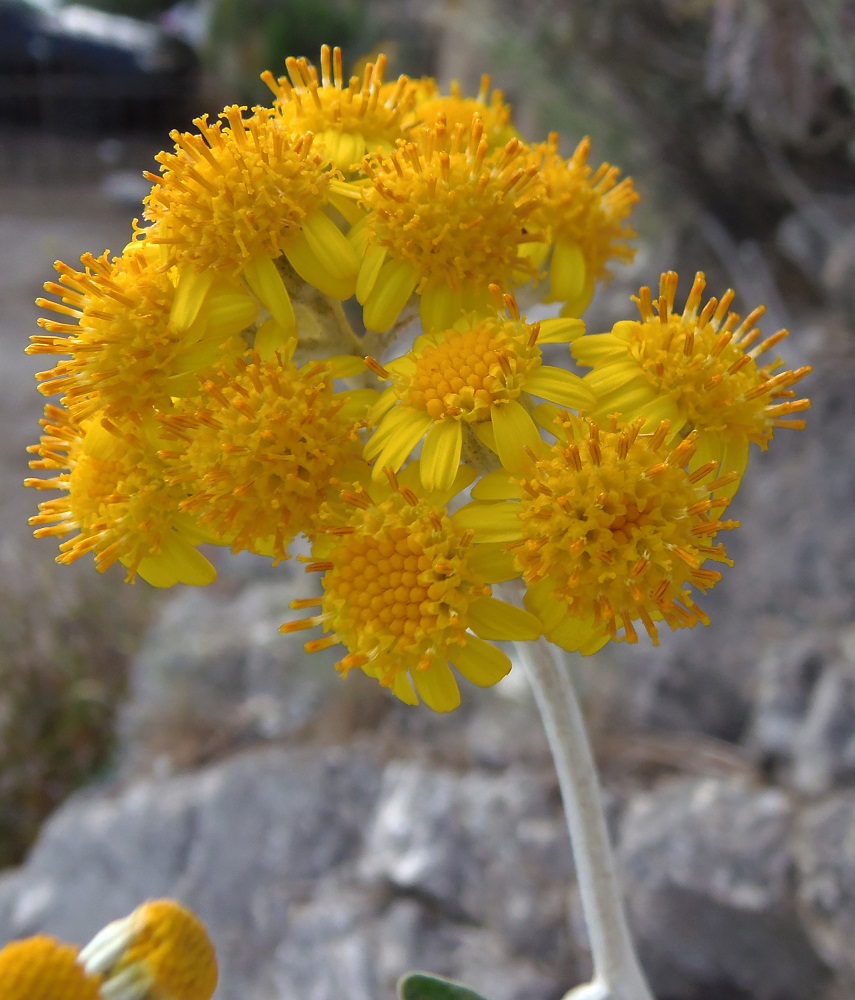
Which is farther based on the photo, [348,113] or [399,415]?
[348,113]

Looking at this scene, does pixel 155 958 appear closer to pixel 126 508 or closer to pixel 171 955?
pixel 171 955

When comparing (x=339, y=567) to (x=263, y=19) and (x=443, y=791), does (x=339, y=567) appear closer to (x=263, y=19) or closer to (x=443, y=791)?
(x=443, y=791)

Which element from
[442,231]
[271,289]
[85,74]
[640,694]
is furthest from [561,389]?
[85,74]

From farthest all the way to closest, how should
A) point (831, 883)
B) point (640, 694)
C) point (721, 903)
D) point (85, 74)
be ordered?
point (85, 74), point (640, 694), point (721, 903), point (831, 883)

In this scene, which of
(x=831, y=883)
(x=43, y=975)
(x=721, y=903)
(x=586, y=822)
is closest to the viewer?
(x=43, y=975)

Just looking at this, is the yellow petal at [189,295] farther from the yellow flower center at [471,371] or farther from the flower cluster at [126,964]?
the flower cluster at [126,964]

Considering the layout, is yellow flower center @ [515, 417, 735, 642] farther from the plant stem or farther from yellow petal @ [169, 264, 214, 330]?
yellow petal @ [169, 264, 214, 330]

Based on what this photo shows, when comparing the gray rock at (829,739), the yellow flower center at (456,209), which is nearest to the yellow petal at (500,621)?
the yellow flower center at (456,209)
